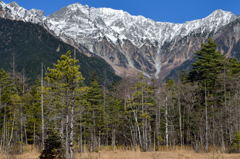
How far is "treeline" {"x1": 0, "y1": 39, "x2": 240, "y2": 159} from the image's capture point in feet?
88.0

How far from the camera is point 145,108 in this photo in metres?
37.8

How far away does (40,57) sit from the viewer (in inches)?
7667

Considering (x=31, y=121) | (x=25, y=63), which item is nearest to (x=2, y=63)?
(x=25, y=63)

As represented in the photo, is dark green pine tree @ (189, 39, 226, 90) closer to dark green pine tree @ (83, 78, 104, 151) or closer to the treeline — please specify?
the treeline

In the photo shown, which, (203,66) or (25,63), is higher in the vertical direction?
(25,63)

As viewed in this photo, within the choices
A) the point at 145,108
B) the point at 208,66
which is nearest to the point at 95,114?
the point at 145,108

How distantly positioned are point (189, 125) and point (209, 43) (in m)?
14.3

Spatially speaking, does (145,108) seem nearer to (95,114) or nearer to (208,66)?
(208,66)

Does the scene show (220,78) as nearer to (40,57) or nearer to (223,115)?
(223,115)

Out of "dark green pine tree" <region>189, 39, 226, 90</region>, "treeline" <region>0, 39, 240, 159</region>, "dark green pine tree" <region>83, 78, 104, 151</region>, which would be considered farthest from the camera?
"dark green pine tree" <region>83, 78, 104, 151</region>

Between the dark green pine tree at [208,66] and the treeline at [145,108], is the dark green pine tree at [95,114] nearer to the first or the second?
the treeline at [145,108]

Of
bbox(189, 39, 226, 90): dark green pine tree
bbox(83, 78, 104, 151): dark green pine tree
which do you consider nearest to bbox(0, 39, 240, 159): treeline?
bbox(189, 39, 226, 90): dark green pine tree

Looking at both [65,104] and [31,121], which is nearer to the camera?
[65,104]

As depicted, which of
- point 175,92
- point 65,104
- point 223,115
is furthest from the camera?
point 175,92
